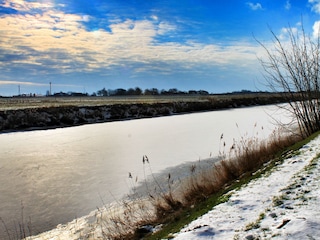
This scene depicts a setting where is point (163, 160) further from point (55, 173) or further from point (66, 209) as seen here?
point (66, 209)

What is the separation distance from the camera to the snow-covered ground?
272 centimetres

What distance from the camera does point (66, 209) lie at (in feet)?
19.5

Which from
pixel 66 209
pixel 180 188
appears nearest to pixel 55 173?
pixel 66 209

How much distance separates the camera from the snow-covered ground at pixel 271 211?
2717 mm

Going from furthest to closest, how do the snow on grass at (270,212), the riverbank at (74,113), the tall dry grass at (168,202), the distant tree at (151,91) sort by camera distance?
the distant tree at (151,91) → the riverbank at (74,113) → the tall dry grass at (168,202) → the snow on grass at (270,212)

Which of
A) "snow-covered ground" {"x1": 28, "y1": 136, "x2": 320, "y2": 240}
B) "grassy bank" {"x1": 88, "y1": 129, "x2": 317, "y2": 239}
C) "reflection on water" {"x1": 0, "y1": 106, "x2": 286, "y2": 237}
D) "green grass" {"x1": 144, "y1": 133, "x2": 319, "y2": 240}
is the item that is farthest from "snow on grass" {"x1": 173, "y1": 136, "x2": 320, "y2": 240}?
"reflection on water" {"x1": 0, "y1": 106, "x2": 286, "y2": 237}

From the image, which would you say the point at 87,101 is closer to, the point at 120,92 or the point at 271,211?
the point at 271,211

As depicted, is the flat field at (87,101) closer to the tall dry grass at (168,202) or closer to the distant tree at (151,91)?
the tall dry grass at (168,202)

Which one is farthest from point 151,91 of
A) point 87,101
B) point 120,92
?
point 87,101

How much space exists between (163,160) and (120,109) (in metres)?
20.2

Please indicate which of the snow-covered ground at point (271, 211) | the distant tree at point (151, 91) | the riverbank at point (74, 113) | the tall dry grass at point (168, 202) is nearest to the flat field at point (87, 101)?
the riverbank at point (74, 113)

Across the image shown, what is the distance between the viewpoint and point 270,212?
3.14 meters

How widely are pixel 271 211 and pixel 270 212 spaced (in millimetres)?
31

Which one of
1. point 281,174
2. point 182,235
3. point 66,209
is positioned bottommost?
point 66,209
